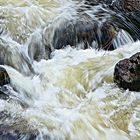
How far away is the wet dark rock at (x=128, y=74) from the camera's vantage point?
6.66m

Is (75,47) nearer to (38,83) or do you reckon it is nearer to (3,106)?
(38,83)

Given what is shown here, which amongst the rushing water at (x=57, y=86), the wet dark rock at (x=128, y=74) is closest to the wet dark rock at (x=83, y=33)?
the rushing water at (x=57, y=86)

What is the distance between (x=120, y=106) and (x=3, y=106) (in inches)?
67.0

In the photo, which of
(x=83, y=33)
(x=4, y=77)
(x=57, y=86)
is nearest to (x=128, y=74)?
(x=57, y=86)

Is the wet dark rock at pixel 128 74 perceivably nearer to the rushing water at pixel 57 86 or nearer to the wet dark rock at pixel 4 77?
the rushing water at pixel 57 86

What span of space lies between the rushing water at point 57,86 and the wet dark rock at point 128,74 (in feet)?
0.37

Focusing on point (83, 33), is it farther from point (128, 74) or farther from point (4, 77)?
point (4, 77)

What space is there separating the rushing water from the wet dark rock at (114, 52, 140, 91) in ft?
0.37

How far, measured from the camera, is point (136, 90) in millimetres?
6668

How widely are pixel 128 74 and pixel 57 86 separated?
3.73 feet

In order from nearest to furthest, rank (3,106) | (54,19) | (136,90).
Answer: (3,106)
(136,90)
(54,19)

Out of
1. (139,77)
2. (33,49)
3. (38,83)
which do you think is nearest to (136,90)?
(139,77)

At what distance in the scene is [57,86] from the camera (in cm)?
680

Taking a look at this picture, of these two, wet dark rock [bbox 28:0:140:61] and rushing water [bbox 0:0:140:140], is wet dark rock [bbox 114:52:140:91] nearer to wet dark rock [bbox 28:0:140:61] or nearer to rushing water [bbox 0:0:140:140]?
rushing water [bbox 0:0:140:140]
